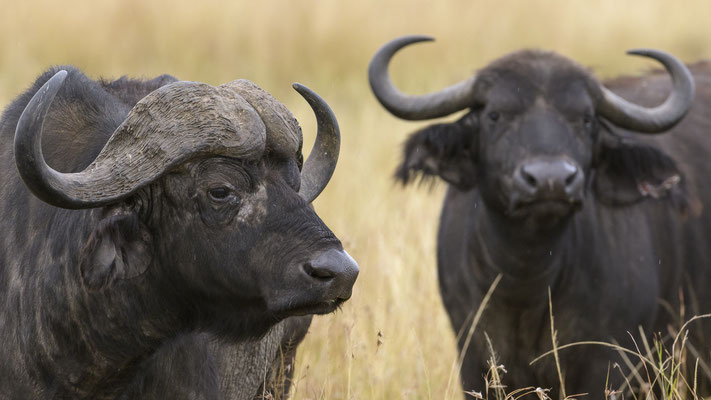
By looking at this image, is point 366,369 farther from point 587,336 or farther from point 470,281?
point 587,336

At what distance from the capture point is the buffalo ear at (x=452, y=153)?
6.40 meters

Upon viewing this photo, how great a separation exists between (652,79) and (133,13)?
8.87 metres

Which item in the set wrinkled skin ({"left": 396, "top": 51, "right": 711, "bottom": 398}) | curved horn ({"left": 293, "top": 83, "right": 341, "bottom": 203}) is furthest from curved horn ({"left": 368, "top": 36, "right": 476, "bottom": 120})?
curved horn ({"left": 293, "top": 83, "right": 341, "bottom": 203})

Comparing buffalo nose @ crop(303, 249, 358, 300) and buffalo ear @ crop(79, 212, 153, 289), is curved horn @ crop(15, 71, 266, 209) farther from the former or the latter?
buffalo nose @ crop(303, 249, 358, 300)

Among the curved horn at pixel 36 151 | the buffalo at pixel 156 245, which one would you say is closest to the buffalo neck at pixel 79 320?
the buffalo at pixel 156 245

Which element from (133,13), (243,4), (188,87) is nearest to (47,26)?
(133,13)

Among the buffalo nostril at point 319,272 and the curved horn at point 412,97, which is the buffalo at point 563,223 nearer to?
the curved horn at point 412,97

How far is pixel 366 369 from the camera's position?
246 inches

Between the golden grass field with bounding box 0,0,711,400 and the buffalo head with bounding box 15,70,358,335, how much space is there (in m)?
3.85

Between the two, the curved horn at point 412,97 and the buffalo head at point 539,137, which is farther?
the curved horn at point 412,97

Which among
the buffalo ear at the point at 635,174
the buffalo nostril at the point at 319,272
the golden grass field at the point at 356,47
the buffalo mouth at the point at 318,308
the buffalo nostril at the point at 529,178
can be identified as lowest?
the golden grass field at the point at 356,47

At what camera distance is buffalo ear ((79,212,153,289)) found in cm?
392

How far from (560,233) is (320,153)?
6.41 ft

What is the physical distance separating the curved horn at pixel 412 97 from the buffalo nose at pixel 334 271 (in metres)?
2.78
